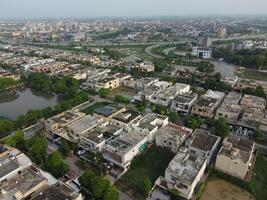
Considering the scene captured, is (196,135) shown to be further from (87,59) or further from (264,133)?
(87,59)

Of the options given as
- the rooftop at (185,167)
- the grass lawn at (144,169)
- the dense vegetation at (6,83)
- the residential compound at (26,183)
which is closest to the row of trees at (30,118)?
the residential compound at (26,183)

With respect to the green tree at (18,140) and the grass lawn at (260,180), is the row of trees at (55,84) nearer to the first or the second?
the green tree at (18,140)

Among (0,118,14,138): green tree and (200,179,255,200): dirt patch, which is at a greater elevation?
(0,118,14,138): green tree

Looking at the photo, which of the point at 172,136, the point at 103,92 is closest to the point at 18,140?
the point at 172,136

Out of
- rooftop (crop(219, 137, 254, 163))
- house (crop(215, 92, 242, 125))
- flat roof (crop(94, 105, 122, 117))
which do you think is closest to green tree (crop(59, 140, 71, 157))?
flat roof (crop(94, 105, 122, 117))

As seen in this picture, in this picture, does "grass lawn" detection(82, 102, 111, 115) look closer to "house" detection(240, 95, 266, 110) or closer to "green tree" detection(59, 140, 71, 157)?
"green tree" detection(59, 140, 71, 157)
